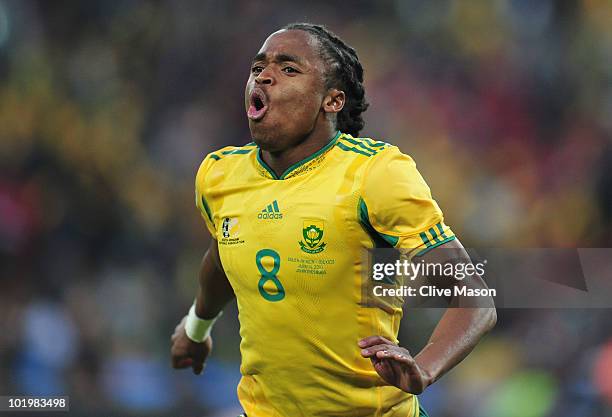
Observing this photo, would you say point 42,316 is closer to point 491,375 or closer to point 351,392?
point 491,375

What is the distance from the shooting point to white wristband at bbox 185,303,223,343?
386cm

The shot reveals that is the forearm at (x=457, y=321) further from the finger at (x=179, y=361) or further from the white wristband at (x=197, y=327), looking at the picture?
the finger at (x=179, y=361)

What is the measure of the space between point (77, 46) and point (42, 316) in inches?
96.3

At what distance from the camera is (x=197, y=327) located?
153 inches

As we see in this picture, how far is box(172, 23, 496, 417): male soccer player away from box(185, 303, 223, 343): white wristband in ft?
2.02

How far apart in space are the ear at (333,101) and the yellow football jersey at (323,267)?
11 centimetres

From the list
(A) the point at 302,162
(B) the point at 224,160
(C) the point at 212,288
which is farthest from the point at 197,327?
(A) the point at 302,162

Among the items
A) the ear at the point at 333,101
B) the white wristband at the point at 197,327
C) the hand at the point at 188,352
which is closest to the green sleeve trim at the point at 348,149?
the ear at the point at 333,101

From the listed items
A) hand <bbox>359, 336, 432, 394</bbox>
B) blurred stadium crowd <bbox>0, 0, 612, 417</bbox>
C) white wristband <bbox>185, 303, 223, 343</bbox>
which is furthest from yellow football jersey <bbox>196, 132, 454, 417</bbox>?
blurred stadium crowd <bbox>0, 0, 612, 417</bbox>

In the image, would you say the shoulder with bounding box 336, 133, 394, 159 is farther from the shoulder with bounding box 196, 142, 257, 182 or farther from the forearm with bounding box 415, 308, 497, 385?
the forearm with bounding box 415, 308, 497, 385

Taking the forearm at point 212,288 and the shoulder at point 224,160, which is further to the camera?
the forearm at point 212,288

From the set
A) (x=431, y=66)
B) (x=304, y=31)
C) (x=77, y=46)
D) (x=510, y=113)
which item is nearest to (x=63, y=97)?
(x=77, y=46)

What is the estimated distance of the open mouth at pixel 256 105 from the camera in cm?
312

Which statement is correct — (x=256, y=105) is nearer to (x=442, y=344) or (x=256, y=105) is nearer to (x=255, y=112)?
(x=255, y=112)
